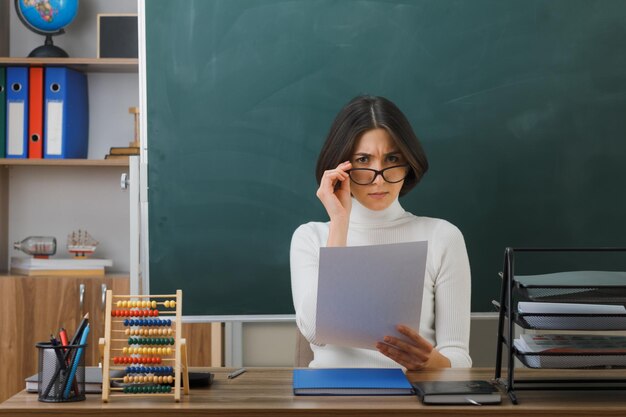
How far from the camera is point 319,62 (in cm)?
281

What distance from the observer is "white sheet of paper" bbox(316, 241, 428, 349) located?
5.16ft

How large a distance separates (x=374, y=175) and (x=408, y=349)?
581mm

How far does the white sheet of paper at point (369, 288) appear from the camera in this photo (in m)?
1.57

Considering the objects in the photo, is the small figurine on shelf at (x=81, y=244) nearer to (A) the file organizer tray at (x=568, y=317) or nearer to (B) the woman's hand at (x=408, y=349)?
(B) the woman's hand at (x=408, y=349)

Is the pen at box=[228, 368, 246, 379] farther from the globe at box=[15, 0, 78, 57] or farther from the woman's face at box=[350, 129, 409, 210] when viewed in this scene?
the globe at box=[15, 0, 78, 57]

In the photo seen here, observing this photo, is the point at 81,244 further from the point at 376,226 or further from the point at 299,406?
the point at 299,406

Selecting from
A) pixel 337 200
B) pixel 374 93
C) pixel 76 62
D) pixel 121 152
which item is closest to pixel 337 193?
pixel 337 200

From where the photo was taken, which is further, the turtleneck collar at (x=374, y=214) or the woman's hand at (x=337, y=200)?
the turtleneck collar at (x=374, y=214)

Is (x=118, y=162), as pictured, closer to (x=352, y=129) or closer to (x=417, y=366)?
(x=352, y=129)

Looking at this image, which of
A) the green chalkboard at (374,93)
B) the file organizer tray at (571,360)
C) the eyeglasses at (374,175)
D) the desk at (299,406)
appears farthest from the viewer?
the green chalkboard at (374,93)

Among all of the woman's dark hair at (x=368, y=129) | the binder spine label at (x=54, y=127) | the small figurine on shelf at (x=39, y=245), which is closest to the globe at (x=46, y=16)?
the binder spine label at (x=54, y=127)

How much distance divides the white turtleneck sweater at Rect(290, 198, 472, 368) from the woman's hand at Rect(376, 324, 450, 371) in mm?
259

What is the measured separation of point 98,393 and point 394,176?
1.00 m

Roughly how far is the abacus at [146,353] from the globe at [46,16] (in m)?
2.20
